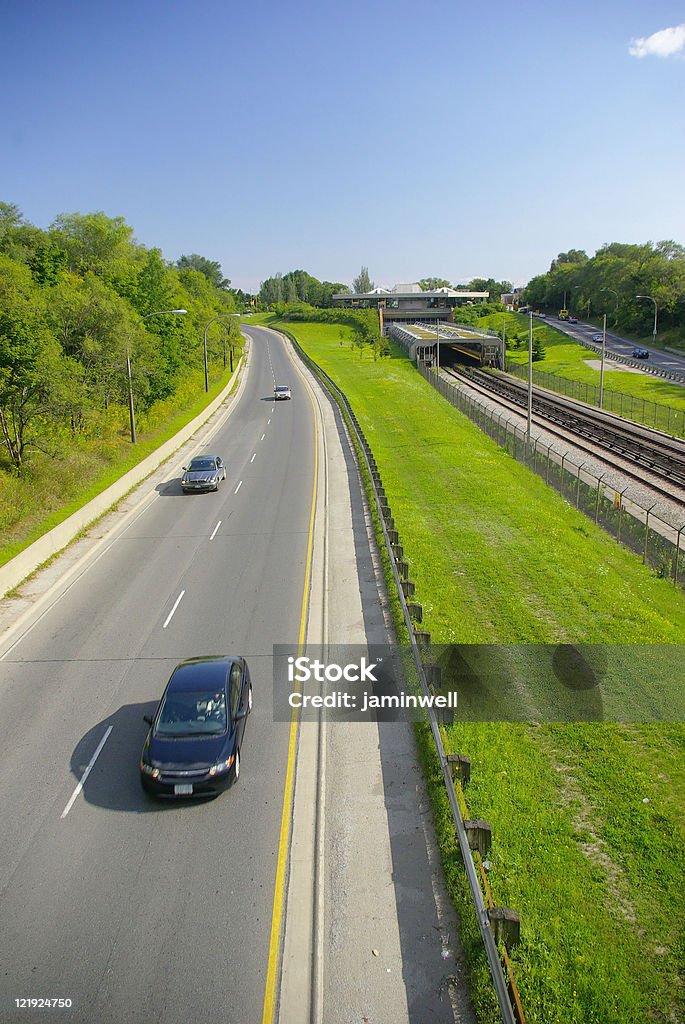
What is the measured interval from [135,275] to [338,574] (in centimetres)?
4644

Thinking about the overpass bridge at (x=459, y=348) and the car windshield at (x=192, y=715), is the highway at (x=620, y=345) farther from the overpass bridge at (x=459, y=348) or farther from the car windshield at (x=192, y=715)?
the car windshield at (x=192, y=715)

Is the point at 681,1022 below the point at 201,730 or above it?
below

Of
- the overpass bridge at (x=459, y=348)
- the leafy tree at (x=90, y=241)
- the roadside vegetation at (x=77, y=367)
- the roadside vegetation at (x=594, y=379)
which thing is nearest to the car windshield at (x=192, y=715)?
the roadside vegetation at (x=77, y=367)

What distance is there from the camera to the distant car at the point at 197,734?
1163cm

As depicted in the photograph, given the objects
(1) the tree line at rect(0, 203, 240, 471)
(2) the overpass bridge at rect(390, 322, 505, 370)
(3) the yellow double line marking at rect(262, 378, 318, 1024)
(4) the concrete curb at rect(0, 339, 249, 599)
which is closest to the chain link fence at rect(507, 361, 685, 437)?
(2) the overpass bridge at rect(390, 322, 505, 370)

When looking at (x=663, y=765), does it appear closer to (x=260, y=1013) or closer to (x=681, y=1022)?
(x=681, y=1022)

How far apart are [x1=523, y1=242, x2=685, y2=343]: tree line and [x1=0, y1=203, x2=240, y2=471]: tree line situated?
5211 cm

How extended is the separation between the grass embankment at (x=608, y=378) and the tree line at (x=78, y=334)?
1323 inches

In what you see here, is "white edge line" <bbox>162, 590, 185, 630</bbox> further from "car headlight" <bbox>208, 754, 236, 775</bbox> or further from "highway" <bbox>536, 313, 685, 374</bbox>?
"highway" <bbox>536, 313, 685, 374</bbox>

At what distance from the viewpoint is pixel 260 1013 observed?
8.19 meters

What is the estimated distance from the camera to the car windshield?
12273mm

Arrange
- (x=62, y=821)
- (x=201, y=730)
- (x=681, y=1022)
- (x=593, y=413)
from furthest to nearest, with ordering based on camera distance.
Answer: (x=593, y=413), (x=201, y=730), (x=62, y=821), (x=681, y=1022)

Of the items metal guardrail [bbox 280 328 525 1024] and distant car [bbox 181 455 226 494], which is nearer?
metal guardrail [bbox 280 328 525 1024]

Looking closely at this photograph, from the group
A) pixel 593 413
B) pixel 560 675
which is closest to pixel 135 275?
pixel 593 413
